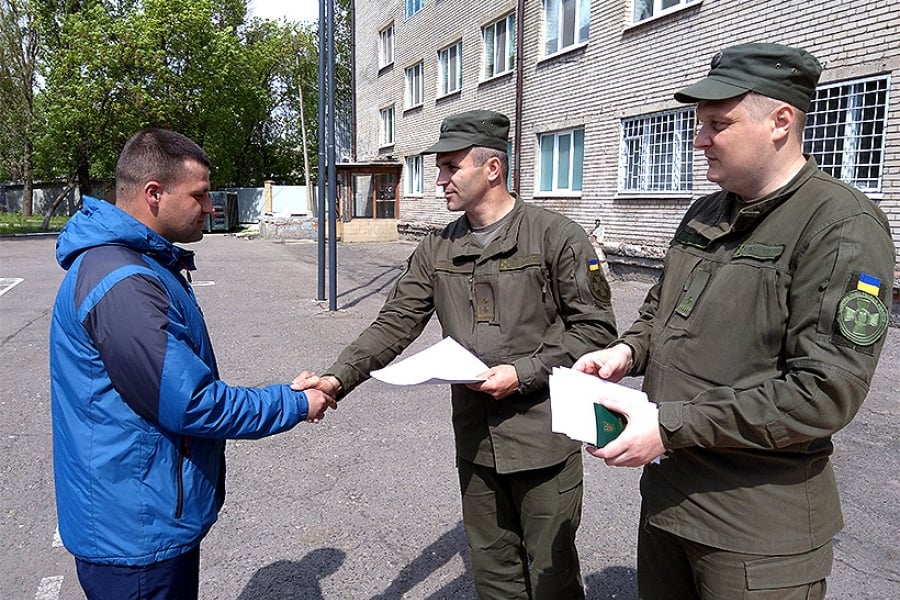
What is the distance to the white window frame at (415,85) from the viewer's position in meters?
24.4

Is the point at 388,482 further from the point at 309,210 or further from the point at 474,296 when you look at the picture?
the point at 309,210

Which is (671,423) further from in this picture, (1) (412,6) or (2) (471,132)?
(1) (412,6)

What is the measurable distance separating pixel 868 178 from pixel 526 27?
10306 mm

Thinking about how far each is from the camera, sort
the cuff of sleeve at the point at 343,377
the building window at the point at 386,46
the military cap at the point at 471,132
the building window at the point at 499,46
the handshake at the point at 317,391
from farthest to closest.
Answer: the building window at the point at 386,46, the building window at the point at 499,46, the cuff of sleeve at the point at 343,377, the military cap at the point at 471,132, the handshake at the point at 317,391

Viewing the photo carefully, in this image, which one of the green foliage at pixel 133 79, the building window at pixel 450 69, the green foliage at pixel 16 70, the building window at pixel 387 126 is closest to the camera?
the building window at pixel 450 69

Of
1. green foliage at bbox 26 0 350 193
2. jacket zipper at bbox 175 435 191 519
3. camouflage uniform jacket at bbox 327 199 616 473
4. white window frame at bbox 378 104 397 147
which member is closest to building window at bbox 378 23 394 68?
white window frame at bbox 378 104 397 147

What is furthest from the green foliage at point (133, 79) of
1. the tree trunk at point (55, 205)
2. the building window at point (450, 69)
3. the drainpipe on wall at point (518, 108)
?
the drainpipe on wall at point (518, 108)

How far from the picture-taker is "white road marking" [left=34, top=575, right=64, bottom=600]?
3.16 metres

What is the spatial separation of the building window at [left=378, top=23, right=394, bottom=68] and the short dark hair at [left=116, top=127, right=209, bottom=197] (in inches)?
1042

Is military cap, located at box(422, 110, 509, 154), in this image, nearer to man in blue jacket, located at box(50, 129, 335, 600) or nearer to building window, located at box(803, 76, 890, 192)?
man in blue jacket, located at box(50, 129, 335, 600)

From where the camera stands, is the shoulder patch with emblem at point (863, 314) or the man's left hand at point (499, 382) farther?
the man's left hand at point (499, 382)

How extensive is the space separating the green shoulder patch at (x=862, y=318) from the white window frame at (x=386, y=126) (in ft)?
89.3

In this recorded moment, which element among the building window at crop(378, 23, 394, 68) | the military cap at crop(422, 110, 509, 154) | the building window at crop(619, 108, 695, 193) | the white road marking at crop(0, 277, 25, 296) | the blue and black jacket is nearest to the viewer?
the blue and black jacket

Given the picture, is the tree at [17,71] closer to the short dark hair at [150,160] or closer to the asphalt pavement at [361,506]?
the asphalt pavement at [361,506]
